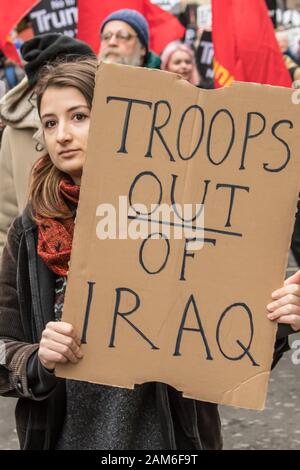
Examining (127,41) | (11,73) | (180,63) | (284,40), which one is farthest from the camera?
(11,73)

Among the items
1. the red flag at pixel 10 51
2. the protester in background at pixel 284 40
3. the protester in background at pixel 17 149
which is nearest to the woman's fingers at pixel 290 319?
the protester in background at pixel 17 149

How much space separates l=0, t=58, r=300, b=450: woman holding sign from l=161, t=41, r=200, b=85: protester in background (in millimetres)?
4200

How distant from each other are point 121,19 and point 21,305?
275 centimetres

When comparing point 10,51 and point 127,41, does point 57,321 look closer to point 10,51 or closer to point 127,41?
point 127,41

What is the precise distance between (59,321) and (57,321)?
0.02 meters

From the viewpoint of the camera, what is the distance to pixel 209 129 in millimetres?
1868

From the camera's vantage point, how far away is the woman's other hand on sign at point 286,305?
6.05ft

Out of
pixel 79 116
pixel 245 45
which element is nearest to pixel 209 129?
pixel 79 116

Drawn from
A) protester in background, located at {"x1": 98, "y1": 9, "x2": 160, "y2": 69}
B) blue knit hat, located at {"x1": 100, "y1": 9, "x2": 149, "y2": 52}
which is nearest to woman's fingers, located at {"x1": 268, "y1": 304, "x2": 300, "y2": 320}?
protester in background, located at {"x1": 98, "y1": 9, "x2": 160, "y2": 69}

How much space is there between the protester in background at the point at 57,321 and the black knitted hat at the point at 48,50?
0.69 meters

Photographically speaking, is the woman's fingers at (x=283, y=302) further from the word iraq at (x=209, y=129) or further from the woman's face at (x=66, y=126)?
the woman's face at (x=66, y=126)

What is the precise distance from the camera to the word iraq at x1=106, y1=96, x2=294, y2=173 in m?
1.87
